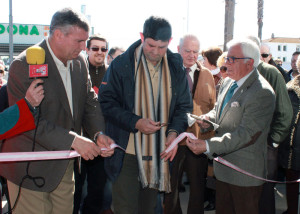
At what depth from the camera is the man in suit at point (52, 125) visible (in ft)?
7.93

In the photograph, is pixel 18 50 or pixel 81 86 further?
pixel 18 50

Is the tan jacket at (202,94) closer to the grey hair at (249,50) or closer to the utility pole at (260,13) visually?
the grey hair at (249,50)

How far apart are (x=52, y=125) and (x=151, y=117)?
909 millimetres

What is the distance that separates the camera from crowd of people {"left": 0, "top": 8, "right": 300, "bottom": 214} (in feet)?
8.07

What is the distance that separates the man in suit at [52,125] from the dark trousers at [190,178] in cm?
150

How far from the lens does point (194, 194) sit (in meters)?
4.04

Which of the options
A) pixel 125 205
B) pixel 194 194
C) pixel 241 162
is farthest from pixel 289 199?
pixel 125 205

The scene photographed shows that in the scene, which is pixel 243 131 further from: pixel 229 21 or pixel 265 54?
pixel 229 21

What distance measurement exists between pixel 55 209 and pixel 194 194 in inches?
74.0

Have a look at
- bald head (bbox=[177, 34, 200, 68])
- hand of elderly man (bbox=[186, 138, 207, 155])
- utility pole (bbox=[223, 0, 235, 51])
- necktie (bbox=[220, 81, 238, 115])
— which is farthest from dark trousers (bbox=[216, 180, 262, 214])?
utility pole (bbox=[223, 0, 235, 51])

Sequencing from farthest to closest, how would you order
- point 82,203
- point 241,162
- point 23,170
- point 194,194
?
point 82,203 < point 194,194 < point 241,162 < point 23,170

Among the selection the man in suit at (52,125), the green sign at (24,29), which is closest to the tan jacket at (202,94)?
the man in suit at (52,125)

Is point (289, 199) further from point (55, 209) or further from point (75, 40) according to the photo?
point (75, 40)

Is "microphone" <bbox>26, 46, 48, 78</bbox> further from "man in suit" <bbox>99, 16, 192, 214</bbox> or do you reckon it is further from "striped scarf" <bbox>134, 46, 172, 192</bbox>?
"striped scarf" <bbox>134, 46, 172, 192</bbox>
